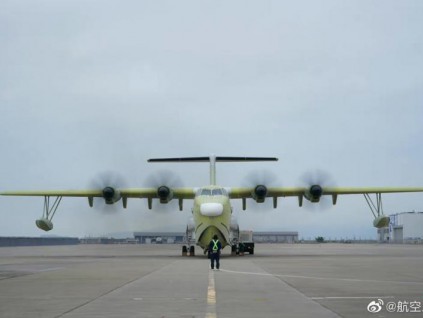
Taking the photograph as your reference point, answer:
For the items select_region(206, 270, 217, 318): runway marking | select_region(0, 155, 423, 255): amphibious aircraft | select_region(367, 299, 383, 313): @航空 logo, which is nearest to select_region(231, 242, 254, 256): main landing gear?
select_region(0, 155, 423, 255): amphibious aircraft

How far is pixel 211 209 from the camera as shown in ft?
109

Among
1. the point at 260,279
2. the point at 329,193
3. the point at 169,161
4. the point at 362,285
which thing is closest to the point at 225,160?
the point at 169,161

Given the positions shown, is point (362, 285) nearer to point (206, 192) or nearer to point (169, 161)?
point (206, 192)

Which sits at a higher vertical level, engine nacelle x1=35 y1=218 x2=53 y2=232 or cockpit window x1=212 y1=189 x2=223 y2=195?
cockpit window x1=212 y1=189 x2=223 y2=195

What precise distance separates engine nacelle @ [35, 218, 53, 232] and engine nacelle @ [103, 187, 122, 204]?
4104 millimetres

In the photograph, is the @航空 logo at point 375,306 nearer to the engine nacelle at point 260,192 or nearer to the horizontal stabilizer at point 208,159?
the engine nacelle at point 260,192

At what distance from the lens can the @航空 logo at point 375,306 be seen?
11.0m

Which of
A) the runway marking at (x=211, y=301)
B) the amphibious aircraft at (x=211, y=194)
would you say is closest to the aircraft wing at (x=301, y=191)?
the amphibious aircraft at (x=211, y=194)

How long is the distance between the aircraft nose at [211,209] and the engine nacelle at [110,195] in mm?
8172

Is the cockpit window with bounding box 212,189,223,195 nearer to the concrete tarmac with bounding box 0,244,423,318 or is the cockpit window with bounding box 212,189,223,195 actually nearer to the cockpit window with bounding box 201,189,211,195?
the cockpit window with bounding box 201,189,211,195

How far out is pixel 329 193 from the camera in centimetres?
4103

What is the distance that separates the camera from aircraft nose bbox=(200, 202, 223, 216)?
33125mm

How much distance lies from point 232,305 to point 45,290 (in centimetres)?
540

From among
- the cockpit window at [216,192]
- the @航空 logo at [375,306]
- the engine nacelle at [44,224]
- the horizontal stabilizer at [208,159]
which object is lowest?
the @航空 logo at [375,306]
